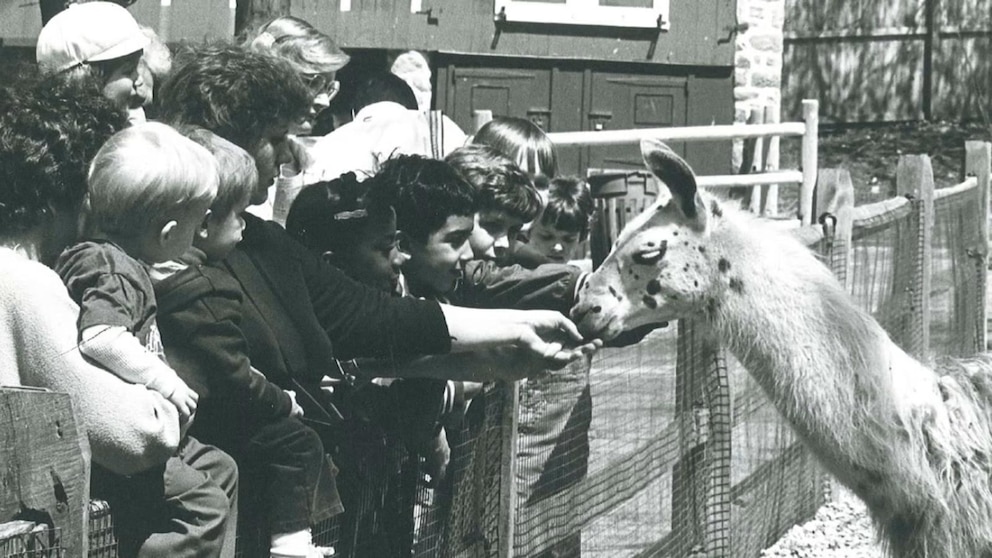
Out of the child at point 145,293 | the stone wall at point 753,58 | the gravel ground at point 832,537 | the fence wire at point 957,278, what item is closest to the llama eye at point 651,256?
the child at point 145,293

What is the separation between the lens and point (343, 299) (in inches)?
156

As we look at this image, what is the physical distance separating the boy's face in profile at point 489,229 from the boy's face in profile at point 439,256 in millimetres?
397

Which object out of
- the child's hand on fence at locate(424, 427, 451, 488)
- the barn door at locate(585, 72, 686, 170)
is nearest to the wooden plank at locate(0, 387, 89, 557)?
the child's hand on fence at locate(424, 427, 451, 488)

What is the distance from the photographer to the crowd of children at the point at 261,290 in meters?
3.02

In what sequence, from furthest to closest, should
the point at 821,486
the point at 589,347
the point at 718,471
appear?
the point at 821,486, the point at 718,471, the point at 589,347

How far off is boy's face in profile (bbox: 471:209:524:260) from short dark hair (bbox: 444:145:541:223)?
0.02 metres

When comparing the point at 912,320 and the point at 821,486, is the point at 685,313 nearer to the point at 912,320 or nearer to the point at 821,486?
the point at 821,486

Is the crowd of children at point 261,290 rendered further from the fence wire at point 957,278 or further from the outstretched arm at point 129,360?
the fence wire at point 957,278

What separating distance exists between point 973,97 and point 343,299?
25410 millimetres

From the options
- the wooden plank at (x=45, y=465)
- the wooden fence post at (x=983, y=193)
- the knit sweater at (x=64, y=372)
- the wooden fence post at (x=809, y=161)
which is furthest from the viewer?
the wooden fence post at (x=809, y=161)

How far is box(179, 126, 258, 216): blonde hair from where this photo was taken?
3535 millimetres

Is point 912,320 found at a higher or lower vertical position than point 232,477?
lower

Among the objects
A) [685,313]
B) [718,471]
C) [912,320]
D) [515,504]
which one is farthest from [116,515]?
[912,320]

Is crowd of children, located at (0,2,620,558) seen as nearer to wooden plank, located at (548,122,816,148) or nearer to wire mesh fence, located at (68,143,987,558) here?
wire mesh fence, located at (68,143,987,558)
